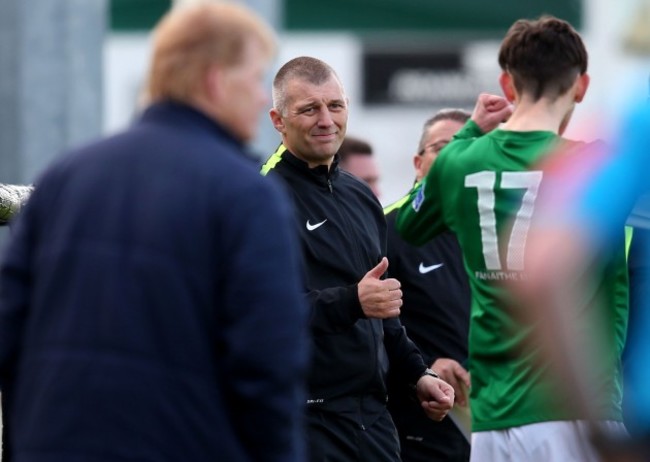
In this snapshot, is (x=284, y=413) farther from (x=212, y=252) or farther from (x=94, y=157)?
(x=94, y=157)

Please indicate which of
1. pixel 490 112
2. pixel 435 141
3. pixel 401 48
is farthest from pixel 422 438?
pixel 401 48

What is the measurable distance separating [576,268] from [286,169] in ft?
8.34

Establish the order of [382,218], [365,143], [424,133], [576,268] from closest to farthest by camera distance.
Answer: [576,268] < [382,218] < [424,133] < [365,143]

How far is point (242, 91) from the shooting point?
146 inches

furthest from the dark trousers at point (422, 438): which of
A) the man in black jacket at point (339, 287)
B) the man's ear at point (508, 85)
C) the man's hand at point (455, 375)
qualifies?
the man's ear at point (508, 85)

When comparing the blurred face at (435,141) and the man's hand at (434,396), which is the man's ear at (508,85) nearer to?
the man's hand at (434,396)

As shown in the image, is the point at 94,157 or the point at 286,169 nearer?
the point at 94,157

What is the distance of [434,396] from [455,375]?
1062 millimetres

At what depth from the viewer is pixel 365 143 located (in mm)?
9094

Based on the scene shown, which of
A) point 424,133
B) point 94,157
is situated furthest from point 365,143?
point 94,157

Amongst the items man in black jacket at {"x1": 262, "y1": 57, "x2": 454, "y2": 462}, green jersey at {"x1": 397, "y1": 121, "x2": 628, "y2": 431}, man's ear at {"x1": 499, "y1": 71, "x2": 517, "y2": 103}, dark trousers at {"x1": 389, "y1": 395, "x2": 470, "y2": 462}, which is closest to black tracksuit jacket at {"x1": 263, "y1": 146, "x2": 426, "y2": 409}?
man in black jacket at {"x1": 262, "y1": 57, "x2": 454, "y2": 462}

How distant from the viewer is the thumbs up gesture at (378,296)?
543cm

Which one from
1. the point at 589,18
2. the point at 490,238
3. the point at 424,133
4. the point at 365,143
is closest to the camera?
the point at 490,238

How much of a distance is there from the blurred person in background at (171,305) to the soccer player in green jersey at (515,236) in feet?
4.76
